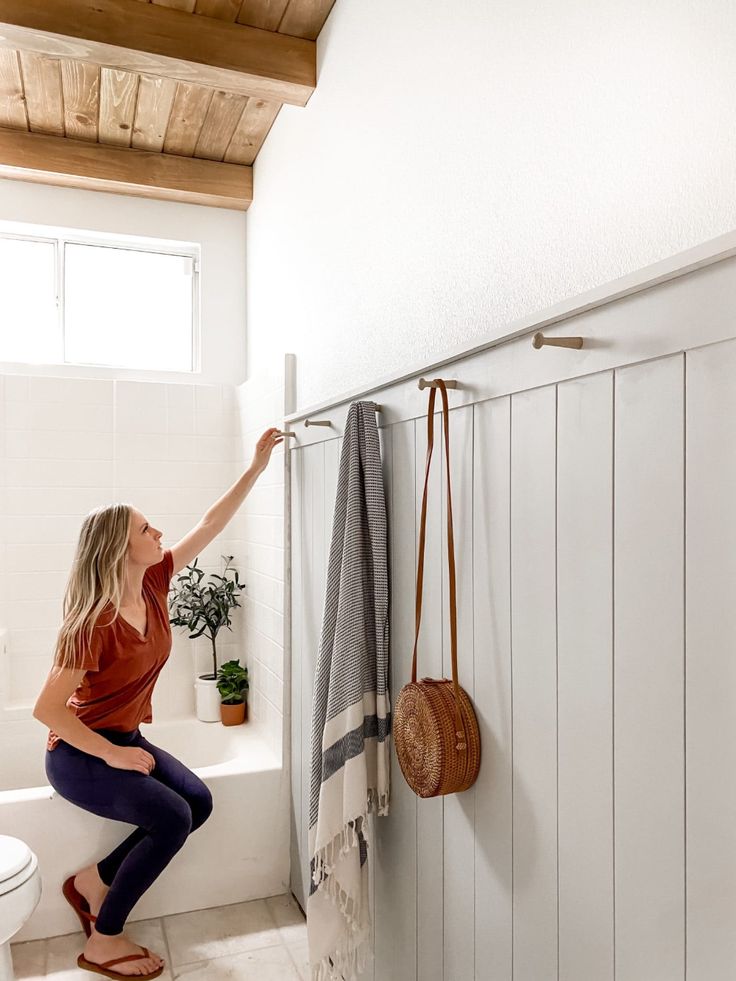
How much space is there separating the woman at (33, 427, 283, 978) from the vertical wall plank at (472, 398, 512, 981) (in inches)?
47.4

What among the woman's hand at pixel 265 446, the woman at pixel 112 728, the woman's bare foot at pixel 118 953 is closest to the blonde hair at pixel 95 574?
the woman at pixel 112 728

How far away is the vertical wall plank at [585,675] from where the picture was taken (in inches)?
41.1

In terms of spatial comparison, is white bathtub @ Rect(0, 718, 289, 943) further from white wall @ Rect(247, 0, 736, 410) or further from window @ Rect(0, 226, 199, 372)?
window @ Rect(0, 226, 199, 372)

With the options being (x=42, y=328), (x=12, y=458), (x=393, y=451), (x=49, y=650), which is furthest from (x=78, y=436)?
(x=393, y=451)

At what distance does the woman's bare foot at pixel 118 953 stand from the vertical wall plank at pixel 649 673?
1.62 metres

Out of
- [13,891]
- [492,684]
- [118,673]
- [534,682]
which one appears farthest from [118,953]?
[534,682]

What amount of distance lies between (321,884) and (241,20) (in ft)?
8.01

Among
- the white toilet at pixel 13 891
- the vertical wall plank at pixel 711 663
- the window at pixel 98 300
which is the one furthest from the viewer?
the window at pixel 98 300

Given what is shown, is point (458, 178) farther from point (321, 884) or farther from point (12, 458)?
point (12, 458)

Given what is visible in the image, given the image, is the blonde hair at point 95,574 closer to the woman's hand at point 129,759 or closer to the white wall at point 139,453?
the woman's hand at point 129,759

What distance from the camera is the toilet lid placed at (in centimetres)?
186

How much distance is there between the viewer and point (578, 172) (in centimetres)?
115

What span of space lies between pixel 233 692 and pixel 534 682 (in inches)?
82.0

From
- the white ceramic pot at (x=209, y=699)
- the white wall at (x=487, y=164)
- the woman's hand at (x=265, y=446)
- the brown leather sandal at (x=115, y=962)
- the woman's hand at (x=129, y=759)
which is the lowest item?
the brown leather sandal at (x=115, y=962)
